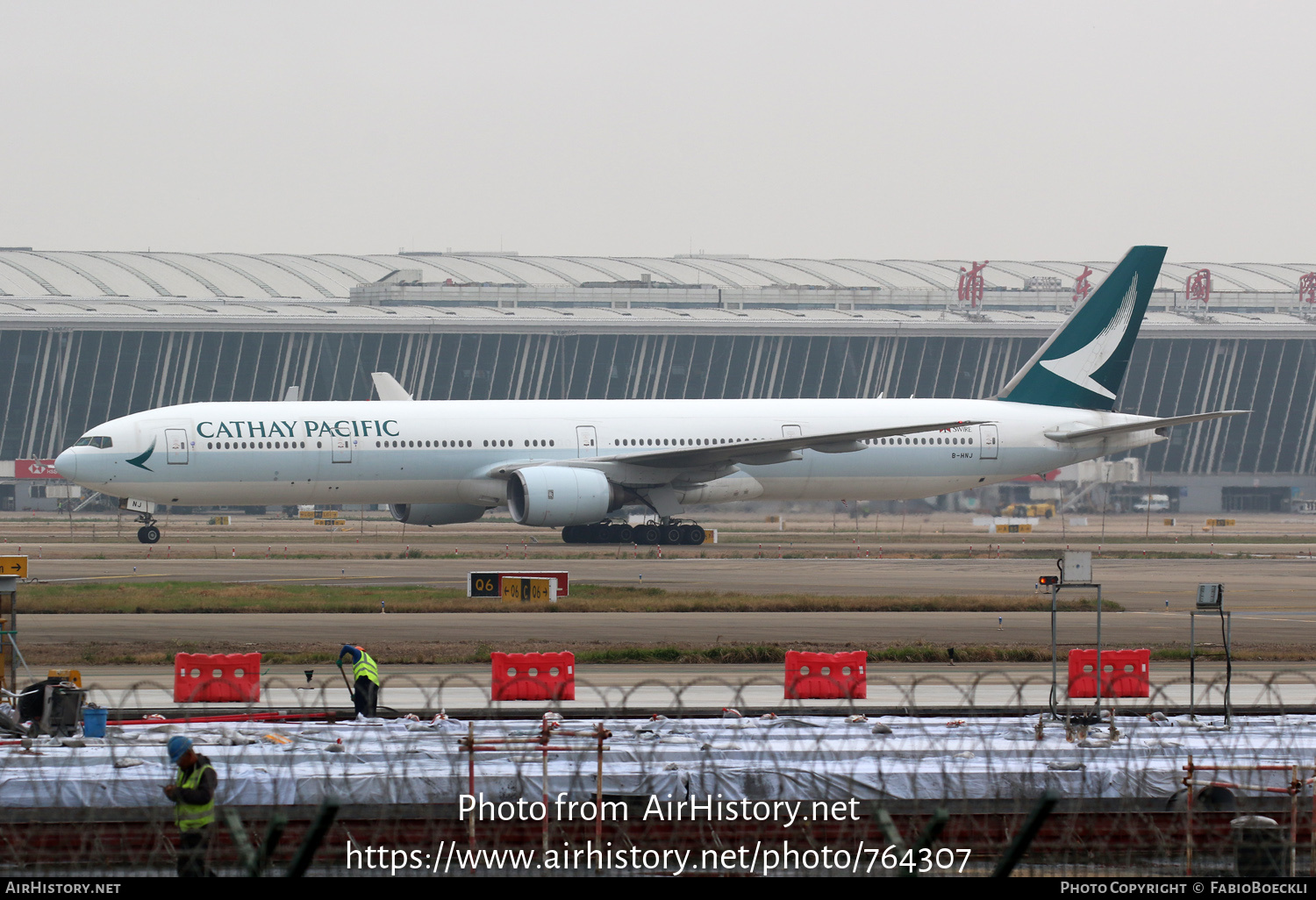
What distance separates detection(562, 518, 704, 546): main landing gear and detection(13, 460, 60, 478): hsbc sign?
6445 centimetres

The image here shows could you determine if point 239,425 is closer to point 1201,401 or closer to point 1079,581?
point 1079,581

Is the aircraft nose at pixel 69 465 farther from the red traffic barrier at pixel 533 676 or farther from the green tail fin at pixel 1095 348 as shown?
the green tail fin at pixel 1095 348

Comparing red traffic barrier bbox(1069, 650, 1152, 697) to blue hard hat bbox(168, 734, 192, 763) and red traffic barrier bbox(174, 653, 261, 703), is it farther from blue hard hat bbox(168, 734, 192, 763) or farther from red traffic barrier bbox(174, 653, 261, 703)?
blue hard hat bbox(168, 734, 192, 763)

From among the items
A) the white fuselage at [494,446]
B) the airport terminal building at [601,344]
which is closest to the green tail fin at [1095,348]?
the white fuselage at [494,446]

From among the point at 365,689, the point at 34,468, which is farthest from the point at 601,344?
the point at 365,689

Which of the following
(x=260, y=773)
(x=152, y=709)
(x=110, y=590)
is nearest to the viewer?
(x=260, y=773)

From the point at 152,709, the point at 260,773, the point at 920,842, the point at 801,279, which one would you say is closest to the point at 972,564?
the point at 152,709

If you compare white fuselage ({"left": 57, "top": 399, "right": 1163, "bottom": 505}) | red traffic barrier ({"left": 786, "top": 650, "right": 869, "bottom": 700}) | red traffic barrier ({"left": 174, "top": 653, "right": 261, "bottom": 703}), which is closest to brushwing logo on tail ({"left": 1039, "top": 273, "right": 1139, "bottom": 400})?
white fuselage ({"left": 57, "top": 399, "right": 1163, "bottom": 505})

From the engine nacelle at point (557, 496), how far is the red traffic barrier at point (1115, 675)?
25160 mm

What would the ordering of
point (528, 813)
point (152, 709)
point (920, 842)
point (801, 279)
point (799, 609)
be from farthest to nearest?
point (801, 279), point (799, 609), point (152, 709), point (528, 813), point (920, 842)

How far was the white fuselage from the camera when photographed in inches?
1788

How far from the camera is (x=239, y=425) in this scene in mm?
45656
